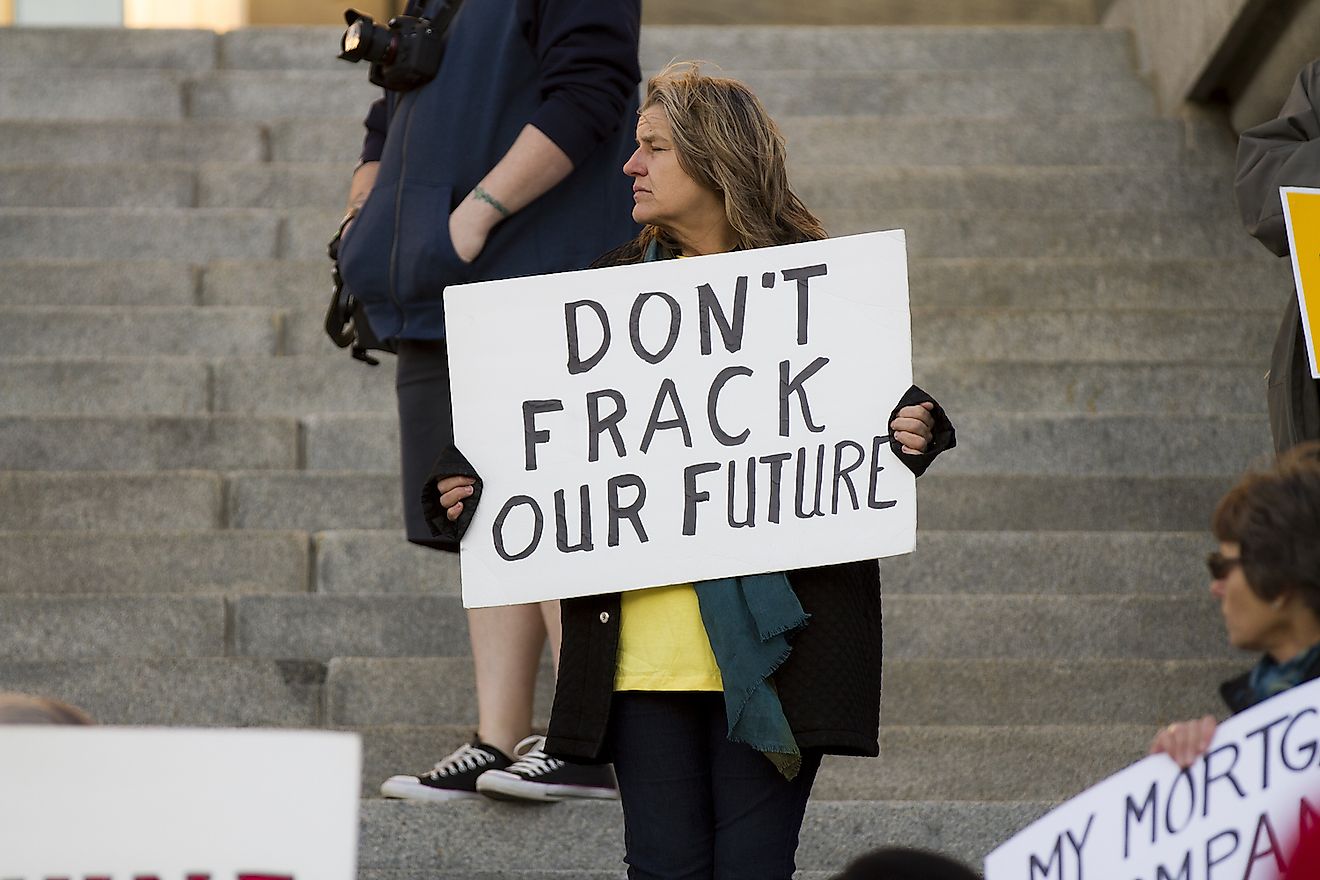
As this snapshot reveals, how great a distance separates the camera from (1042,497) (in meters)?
5.12

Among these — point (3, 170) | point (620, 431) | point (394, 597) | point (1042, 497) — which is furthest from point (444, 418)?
point (3, 170)

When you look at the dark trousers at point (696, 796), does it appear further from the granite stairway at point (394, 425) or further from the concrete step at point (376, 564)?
the concrete step at point (376, 564)

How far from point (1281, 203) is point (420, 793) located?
71.4 inches

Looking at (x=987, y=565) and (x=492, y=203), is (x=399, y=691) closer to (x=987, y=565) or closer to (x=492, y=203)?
(x=492, y=203)

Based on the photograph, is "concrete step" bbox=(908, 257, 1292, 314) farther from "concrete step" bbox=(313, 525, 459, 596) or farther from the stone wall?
"concrete step" bbox=(313, 525, 459, 596)

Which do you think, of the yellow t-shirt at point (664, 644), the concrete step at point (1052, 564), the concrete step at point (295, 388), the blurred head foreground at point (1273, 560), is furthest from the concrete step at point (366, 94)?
the blurred head foreground at point (1273, 560)

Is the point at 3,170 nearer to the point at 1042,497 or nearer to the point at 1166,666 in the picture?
the point at 1042,497

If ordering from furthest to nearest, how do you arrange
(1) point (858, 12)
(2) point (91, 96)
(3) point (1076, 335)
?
(1) point (858, 12) → (2) point (91, 96) → (3) point (1076, 335)

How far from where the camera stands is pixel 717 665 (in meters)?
2.66

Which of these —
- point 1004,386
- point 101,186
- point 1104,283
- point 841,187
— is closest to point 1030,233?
point 1104,283

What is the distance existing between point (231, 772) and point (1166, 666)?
274cm

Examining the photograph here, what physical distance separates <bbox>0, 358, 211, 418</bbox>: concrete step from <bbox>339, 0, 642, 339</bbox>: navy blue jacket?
2.15 meters

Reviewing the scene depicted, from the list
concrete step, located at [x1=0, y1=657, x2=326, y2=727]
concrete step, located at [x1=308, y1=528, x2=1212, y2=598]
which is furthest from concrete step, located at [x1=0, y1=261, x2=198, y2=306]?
concrete step, located at [x1=0, y1=657, x2=326, y2=727]

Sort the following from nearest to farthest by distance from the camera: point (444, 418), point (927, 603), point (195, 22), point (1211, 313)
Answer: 1. point (444, 418)
2. point (927, 603)
3. point (1211, 313)
4. point (195, 22)
